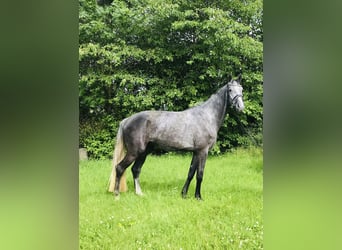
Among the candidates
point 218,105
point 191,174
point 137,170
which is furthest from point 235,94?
point 137,170

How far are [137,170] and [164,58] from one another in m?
0.83

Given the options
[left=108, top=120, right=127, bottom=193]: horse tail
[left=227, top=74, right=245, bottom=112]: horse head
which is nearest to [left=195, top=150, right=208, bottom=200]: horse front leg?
[left=227, top=74, right=245, bottom=112]: horse head

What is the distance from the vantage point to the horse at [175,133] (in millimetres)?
2488

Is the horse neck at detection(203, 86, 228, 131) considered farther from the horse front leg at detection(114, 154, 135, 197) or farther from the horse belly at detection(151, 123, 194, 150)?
the horse front leg at detection(114, 154, 135, 197)

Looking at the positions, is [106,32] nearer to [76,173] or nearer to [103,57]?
[103,57]

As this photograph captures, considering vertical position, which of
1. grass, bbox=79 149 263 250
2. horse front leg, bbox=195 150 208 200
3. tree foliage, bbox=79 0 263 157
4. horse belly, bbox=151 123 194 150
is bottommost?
grass, bbox=79 149 263 250

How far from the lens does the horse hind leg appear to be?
2.50 m

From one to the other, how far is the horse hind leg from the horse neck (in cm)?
56

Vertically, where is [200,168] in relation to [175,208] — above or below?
above

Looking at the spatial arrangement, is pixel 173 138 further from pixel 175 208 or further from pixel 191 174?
pixel 175 208

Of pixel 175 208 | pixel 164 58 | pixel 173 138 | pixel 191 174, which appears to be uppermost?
pixel 164 58

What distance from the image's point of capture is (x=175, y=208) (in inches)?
97.0

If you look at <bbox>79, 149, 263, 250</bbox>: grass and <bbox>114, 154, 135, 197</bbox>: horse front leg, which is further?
<bbox>114, 154, 135, 197</bbox>: horse front leg
